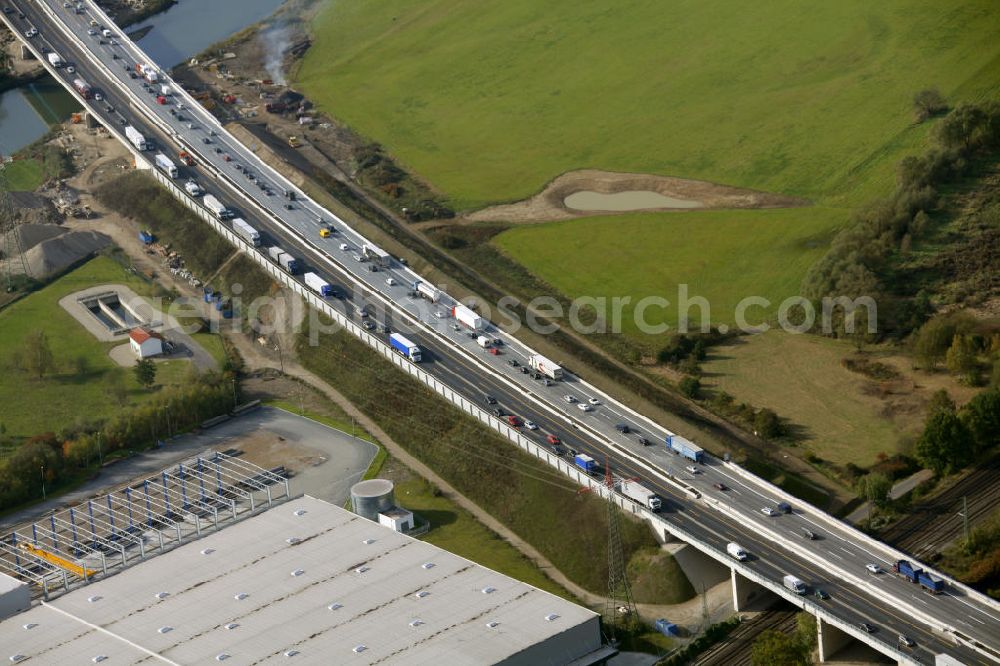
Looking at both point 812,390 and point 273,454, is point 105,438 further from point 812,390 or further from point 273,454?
point 812,390

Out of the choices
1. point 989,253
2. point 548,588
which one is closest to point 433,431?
point 548,588

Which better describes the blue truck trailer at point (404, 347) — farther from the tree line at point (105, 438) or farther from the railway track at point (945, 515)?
the railway track at point (945, 515)

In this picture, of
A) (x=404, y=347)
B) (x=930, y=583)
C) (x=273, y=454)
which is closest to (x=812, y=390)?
(x=930, y=583)

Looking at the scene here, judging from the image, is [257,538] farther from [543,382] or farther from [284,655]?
[543,382]

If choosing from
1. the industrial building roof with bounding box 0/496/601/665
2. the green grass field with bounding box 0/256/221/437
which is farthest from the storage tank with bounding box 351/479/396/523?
the green grass field with bounding box 0/256/221/437

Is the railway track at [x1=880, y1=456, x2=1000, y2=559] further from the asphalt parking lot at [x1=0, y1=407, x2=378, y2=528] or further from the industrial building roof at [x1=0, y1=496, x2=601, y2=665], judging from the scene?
the asphalt parking lot at [x1=0, y1=407, x2=378, y2=528]
